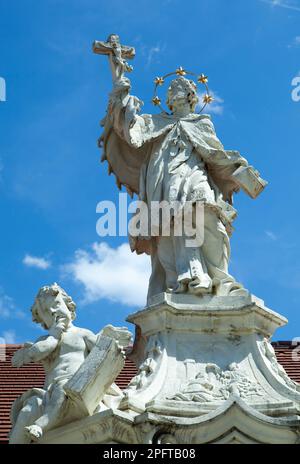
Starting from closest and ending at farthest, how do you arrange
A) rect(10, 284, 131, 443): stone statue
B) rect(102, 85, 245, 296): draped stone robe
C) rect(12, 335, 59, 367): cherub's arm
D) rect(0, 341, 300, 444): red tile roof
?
1. rect(10, 284, 131, 443): stone statue
2. rect(12, 335, 59, 367): cherub's arm
3. rect(102, 85, 245, 296): draped stone robe
4. rect(0, 341, 300, 444): red tile roof

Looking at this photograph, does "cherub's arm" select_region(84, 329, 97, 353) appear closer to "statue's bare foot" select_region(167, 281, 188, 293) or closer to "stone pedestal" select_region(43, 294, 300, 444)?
"stone pedestal" select_region(43, 294, 300, 444)

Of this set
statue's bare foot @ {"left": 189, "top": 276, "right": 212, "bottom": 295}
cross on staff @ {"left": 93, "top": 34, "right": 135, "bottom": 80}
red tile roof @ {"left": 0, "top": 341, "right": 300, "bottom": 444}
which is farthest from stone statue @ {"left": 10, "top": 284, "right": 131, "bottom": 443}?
red tile roof @ {"left": 0, "top": 341, "right": 300, "bottom": 444}

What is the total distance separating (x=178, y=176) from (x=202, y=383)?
2.60 meters

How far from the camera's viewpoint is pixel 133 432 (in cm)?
893

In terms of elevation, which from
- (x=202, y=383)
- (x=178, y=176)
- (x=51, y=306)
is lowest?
(x=202, y=383)

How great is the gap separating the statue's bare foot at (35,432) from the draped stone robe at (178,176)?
221 cm

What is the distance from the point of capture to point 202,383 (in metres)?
9.64

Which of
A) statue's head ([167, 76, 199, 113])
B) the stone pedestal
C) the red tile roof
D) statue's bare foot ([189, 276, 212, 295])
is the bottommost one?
the stone pedestal

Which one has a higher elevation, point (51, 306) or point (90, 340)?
point (51, 306)

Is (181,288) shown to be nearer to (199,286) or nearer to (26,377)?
(199,286)

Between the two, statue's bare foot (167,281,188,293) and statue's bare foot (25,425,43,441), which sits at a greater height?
statue's bare foot (167,281,188,293)

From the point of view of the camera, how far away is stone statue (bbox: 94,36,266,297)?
1084 cm

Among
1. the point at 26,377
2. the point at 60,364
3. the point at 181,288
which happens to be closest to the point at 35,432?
the point at 60,364

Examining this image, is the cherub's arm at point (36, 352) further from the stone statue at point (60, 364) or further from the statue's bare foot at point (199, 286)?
the statue's bare foot at point (199, 286)
